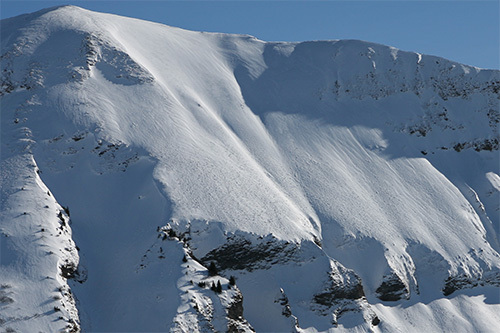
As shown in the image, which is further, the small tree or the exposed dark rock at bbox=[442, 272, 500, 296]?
the exposed dark rock at bbox=[442, 272, 500, 296]

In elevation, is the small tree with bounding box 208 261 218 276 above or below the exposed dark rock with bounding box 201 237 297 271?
below

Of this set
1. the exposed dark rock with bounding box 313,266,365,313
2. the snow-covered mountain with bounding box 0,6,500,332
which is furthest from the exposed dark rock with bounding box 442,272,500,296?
the exposed dark rock with bounding box 313,266,365,313

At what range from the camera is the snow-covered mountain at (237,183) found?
47.1 metres

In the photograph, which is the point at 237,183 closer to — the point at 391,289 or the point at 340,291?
the point at 340,291

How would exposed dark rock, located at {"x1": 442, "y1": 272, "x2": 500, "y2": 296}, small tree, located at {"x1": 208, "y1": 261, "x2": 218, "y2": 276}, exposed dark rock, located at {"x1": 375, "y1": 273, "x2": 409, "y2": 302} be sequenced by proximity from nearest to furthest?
small tree, located at {"x1": 208, "y1": 261, "x2": 218, "y2": 276}, exposed dark rock, located at {"x1": 375, "y1": 273, "x2": 409, "y2": 302}, exposed dark rock, located at {"x1": 442, "y1": 272, "x2": 500, "y2": 296}

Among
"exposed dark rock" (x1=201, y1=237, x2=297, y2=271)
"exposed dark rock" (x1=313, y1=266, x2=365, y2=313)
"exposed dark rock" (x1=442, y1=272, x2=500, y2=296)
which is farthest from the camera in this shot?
"exposed dark rock" (x1=442, y1=272, x2=500, y2=296)

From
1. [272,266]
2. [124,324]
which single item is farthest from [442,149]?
[124,324]

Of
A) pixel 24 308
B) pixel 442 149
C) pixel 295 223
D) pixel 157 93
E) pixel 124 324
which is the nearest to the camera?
pixel 24 308

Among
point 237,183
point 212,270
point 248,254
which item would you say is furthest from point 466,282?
point 212,270

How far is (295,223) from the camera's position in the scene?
56938 millimetres

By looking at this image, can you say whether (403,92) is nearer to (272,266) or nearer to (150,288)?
(272,266)

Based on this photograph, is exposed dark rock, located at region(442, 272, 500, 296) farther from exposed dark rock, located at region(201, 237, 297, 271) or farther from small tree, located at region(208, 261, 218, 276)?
small tree, located at region(208, 261, 218, 276)

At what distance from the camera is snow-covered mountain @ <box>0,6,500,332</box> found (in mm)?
47062

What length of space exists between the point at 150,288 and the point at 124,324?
130 inches
